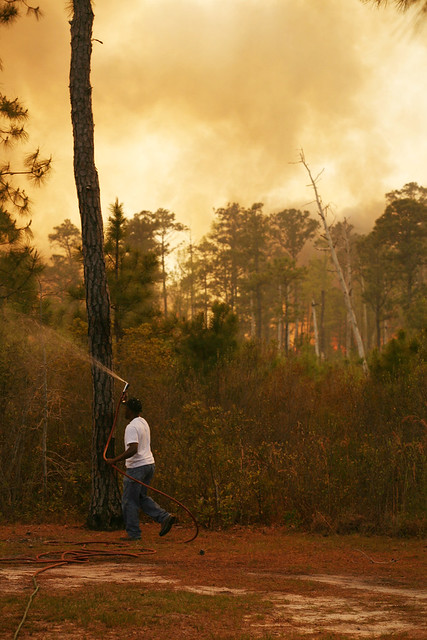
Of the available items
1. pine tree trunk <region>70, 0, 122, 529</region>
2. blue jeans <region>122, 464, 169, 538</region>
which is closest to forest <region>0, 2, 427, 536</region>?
pine tree trunk <region>70, 0, 122, 529</region>

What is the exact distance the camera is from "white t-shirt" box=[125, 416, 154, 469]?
8915 millimetres

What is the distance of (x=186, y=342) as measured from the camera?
17.9 meters

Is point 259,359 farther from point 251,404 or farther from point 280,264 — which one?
point 280,264

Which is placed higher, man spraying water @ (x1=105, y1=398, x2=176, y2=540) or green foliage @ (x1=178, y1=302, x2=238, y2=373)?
green foliage @ (x1=178, y1=302, x2=238, y2=373)

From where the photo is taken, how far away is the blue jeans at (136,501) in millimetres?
9039

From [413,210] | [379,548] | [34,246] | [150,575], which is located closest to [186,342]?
[34,246]

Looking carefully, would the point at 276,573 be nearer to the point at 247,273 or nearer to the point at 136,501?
the point at 136,501

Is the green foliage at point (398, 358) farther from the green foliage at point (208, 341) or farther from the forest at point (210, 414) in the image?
the green foliage at point (208, 341)

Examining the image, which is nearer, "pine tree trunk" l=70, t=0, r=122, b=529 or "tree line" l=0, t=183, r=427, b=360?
"pine tree trunk" l=70, t=0, r=122, b=529

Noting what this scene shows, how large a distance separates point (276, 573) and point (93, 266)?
5549mm

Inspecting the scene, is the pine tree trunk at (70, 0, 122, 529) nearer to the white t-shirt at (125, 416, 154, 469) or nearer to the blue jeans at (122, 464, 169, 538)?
the blue jeans at (122, 464, 169, 538)

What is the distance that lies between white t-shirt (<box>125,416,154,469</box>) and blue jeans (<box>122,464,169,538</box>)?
0.08 metres

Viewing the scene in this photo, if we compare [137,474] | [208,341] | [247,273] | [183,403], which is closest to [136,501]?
[137,474]

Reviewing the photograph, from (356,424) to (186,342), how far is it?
5.74 m
